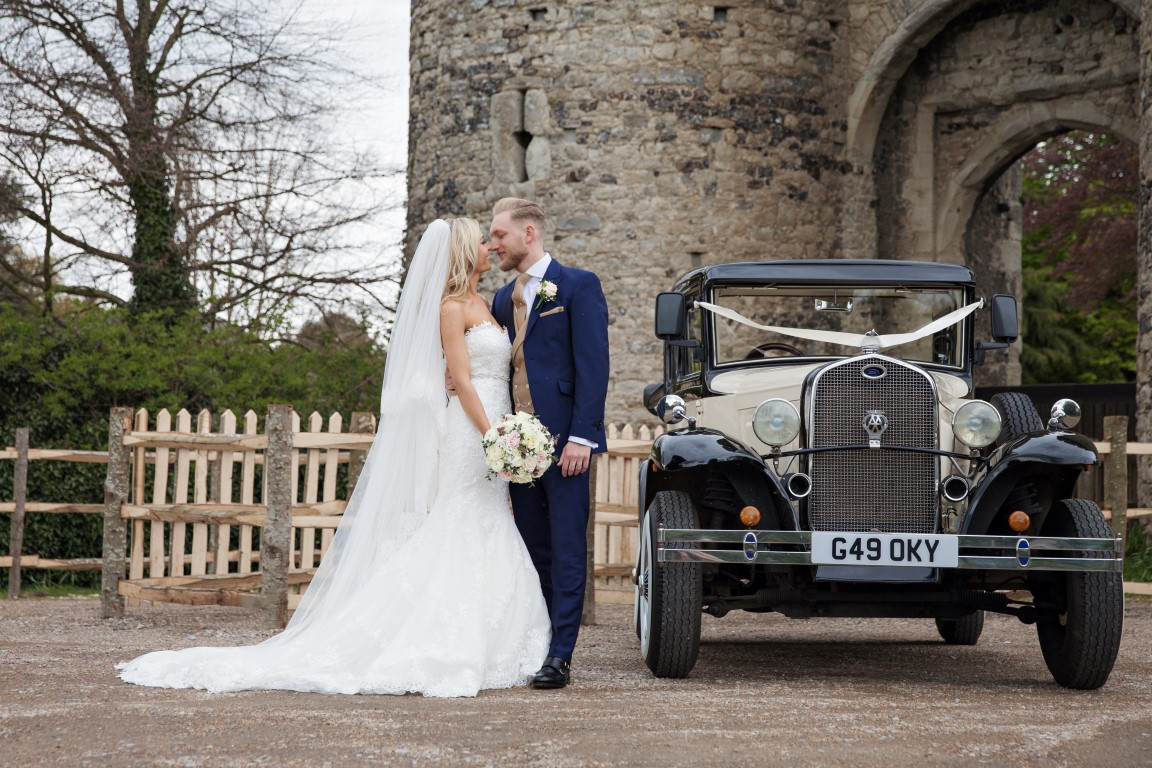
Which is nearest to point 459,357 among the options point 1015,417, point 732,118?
point 1015,417

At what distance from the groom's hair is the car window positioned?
46.5 inches

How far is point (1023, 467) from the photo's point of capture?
17.1 feet

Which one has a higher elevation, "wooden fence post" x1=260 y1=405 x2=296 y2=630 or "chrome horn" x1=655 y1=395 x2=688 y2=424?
"chrome horn" x1=655 y1=395 x2=688 y2=424

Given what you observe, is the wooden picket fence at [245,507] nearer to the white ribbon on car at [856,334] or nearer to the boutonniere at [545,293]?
the white ribbon on car at [856,334]

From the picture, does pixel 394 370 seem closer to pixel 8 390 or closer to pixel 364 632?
pixel 364 632

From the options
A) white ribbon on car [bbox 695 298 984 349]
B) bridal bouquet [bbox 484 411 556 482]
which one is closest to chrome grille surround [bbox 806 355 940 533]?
white ribbon on car [bbox 695 298 984 349]

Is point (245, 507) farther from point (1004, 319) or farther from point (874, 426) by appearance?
point (1004, 319)

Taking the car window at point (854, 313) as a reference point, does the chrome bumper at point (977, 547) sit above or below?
below

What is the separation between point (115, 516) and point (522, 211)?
383 centimetres

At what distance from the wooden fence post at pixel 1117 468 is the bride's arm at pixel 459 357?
5.33 meters

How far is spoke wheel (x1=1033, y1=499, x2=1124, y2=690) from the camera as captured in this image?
5102mm

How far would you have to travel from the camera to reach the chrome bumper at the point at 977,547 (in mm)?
5031

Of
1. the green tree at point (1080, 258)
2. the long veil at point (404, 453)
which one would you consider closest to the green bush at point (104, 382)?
the long veil at point (404, 453)

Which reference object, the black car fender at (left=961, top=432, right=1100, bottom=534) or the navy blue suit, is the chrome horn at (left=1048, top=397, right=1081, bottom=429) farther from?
the navy blue suit
